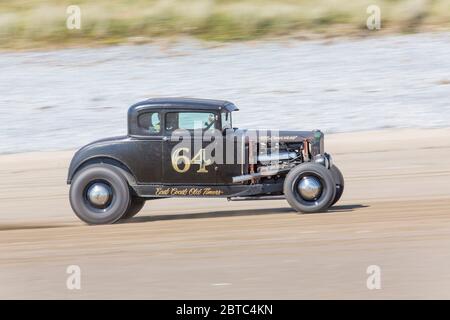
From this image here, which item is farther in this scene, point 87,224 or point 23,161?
point 23,161

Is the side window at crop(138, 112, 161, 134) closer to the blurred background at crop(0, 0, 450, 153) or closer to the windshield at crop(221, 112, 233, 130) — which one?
the windshield at crop(221, 112, 233, 130)

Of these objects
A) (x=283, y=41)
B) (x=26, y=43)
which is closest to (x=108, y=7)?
(x=26, y=43)


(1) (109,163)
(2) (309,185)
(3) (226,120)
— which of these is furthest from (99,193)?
(2) (309,185)

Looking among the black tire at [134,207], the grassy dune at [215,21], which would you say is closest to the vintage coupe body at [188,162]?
the black tire at [134,207]

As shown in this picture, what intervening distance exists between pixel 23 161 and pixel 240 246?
8337mm

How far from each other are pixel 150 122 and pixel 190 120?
50cm

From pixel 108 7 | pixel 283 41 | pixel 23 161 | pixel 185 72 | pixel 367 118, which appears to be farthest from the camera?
pixel 108 7

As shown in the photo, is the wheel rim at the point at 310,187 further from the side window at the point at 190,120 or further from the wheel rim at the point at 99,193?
Result: the wheel rim at the point at 99,193

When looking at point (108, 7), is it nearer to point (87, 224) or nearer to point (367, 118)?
point (367, 118)

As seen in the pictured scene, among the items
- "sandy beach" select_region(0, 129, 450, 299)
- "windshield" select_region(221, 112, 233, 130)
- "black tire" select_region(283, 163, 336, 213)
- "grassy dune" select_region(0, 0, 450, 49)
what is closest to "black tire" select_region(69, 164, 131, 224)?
"sandy beach" select_region(0, 129, 450, 299)

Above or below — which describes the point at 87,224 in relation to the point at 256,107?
below

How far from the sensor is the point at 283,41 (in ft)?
87.4

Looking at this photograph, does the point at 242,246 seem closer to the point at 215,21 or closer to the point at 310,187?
the point at 310,187

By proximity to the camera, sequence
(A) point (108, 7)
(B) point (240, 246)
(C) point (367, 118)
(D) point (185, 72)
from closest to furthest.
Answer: (B) point (240, 246), (C) point (367, 118), (D) point (185, 72), (A) point (108, 7)
